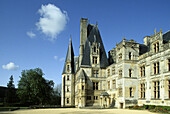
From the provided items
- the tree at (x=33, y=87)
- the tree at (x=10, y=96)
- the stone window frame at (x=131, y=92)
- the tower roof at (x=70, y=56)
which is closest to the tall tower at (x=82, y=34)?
the tower roof at (x=70, y=56)

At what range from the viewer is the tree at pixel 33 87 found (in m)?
44.0

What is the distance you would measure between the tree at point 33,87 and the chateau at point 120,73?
18.1 feet

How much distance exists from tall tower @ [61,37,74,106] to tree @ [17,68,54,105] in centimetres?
434

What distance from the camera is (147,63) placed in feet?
96.2

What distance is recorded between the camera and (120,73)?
33469 millimetres

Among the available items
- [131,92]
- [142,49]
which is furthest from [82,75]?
[142,49]

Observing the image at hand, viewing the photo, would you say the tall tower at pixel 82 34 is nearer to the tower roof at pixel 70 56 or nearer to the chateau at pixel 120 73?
the chateau at pixel 120 73

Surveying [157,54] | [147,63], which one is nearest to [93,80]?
[147,63]

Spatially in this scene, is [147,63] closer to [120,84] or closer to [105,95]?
[120,84]

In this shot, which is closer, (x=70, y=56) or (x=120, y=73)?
(x=120, y=73)

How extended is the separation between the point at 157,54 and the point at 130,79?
7.01 meters

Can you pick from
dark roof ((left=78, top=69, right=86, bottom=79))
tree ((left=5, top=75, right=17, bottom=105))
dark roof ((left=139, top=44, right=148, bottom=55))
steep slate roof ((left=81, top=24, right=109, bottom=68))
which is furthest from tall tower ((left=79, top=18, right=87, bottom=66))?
tree ((left=5, top=75, right=17, bottom=105))

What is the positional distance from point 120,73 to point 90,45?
12.7 meters

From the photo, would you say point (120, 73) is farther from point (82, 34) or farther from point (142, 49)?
point (82, 34)
